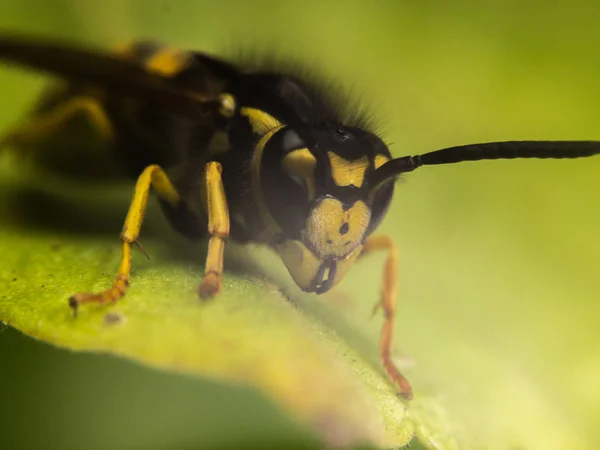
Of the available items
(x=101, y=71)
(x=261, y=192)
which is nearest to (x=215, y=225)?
(x=261, y=192)

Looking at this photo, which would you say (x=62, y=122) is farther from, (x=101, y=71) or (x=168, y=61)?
(x=101, y=71)

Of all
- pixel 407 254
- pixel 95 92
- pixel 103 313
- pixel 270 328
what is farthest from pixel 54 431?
pixel 95 92

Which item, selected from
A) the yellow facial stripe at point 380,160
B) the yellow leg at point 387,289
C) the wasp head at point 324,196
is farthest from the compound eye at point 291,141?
the yellow leg at point 387,289

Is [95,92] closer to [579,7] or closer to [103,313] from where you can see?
[103,313]

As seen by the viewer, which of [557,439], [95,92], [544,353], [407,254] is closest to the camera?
[557,439]

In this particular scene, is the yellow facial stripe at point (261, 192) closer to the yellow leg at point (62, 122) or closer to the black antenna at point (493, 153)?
the black antenna at point (493, 153)

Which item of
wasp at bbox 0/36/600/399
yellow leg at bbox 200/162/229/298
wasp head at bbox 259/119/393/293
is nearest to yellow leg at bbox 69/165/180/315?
wasp at bbox 0/36/600/399

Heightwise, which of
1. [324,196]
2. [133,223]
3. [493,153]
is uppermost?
[493,153]
